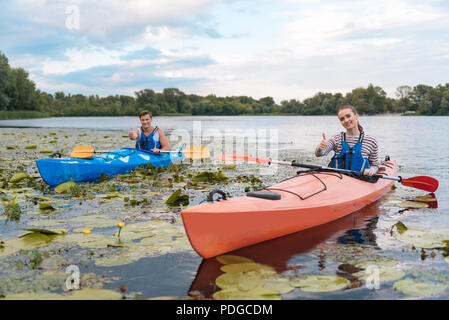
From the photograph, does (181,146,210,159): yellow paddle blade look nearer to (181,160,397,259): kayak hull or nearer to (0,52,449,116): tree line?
(181,160,397,259): kayak hull

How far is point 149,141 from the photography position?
8922 millimetres

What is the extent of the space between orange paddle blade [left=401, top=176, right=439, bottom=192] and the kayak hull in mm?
1417

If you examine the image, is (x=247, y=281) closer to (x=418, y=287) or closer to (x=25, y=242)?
(x=418, y=287)

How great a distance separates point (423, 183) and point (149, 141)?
5.85m

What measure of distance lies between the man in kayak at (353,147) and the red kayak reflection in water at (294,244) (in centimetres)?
69

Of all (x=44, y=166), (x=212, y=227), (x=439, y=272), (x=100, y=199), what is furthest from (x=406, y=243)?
(x=44, y=166)

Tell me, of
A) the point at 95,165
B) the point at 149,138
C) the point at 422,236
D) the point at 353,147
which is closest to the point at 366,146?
the point at 353,147

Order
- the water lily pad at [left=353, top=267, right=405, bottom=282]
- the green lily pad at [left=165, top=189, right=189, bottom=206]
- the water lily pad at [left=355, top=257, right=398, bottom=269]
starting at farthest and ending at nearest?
the green lily pad at [left=165, top=189, right=189, bottom=206] → the water lily pad at [left=355, top=257, right=398, bottom=269] → the water lily pad at [left=353, top=267, right=405, bottom=282]

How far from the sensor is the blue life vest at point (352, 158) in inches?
217

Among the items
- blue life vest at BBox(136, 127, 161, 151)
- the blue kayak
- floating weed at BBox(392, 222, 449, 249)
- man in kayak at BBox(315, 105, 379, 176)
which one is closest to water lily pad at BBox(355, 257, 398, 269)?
→ floating weed at BBox(392, 222, 449, 249)

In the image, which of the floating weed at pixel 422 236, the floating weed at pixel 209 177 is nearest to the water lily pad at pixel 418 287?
the floating weed at pixel 422 236

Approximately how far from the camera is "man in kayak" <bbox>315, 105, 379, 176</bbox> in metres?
5.50

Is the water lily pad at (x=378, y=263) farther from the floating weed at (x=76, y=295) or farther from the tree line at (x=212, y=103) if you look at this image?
the tree line at (x=212, y=103)

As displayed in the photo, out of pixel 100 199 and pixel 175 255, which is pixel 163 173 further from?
pixel 175 255
